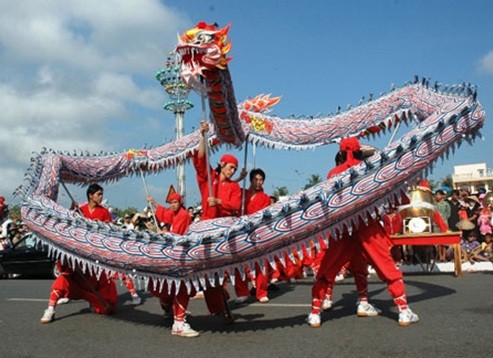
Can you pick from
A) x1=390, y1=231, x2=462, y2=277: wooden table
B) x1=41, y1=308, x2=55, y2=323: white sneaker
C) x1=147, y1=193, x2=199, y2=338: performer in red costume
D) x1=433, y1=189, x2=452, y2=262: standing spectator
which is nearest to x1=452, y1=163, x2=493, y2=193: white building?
x1=433, y1=189, x2=452, y2=262: standing spectator

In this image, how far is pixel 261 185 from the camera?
297 inches

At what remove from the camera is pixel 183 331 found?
17.0 feet

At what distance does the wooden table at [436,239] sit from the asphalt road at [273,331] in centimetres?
135

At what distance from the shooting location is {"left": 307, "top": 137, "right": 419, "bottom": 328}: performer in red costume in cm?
511

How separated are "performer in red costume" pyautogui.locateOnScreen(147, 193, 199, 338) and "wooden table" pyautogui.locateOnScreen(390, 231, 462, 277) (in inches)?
140

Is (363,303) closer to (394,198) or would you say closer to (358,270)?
(358,270)

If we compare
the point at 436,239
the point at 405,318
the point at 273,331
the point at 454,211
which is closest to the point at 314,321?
the point at 273,331

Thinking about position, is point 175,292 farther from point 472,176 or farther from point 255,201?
point 472,176

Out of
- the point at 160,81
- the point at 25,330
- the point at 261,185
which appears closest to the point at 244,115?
the point at 261,185

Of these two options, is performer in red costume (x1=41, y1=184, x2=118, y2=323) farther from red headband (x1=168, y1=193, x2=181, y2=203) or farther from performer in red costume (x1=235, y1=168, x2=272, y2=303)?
performer in red costume (x1=235, y1=168, x2=272, y2=303)

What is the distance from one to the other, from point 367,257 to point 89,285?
3262 mm

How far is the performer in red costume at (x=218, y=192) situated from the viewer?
17.7 ft

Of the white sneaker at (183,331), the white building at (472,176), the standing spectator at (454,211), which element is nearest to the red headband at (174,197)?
the white sneaker at (183,331)

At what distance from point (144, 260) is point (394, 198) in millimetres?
2263
